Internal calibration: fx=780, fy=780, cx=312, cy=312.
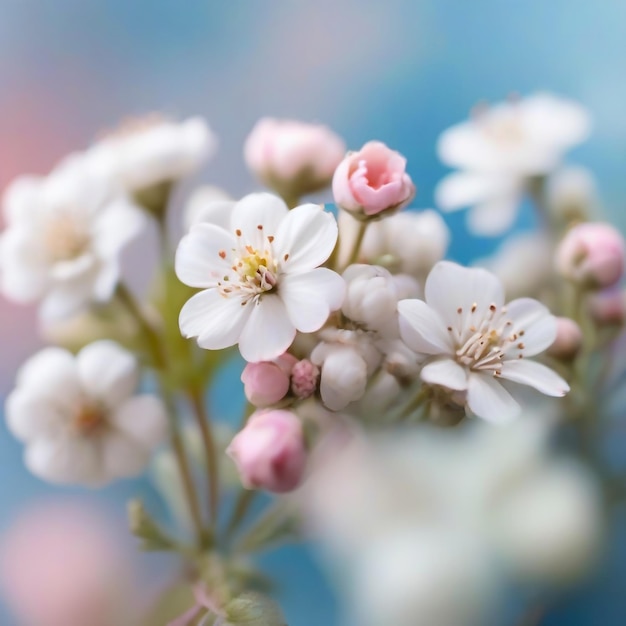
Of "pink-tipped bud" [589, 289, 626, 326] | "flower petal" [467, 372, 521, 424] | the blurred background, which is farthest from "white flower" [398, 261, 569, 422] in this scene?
the blurred background

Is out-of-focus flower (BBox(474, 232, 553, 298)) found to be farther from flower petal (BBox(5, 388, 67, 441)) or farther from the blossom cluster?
flower petal (BBox(5, 388, 67, 441))

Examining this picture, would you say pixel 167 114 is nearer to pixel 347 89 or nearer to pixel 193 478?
pixel 347 89

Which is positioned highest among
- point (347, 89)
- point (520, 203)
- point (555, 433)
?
point (347, 89)

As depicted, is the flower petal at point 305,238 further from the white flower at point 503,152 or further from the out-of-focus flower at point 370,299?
the white flower at point 503,152

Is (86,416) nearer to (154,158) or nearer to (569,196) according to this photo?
(154,158)

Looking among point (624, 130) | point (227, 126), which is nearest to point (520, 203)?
point (624, 130)

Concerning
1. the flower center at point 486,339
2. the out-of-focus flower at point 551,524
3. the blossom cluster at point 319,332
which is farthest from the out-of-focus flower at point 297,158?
the out-of-focus flower at point 551,524

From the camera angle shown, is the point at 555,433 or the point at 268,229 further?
the point at 555,433
